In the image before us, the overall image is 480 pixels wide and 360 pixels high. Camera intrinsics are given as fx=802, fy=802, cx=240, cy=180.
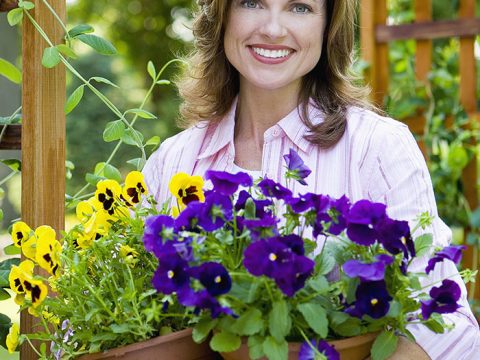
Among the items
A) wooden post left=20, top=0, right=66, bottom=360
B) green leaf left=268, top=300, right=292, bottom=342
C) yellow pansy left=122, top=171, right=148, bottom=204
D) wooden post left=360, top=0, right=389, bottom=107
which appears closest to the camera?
green leaf left=268, top=300, right=292, bottom=342

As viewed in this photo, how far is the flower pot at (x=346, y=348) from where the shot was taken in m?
1.05

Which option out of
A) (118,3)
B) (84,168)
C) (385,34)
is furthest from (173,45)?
(385,34)

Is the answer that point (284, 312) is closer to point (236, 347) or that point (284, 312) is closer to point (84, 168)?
point (236, 347)

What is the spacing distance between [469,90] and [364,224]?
8.16 feet

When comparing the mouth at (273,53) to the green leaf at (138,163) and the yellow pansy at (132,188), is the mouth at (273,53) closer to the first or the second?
the green leaf at (138,163)

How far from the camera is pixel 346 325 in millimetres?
1069

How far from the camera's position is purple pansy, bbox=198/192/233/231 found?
105cm

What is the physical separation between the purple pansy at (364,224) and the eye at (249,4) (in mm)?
717

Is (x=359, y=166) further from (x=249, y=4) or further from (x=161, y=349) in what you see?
(x=161, y=349)

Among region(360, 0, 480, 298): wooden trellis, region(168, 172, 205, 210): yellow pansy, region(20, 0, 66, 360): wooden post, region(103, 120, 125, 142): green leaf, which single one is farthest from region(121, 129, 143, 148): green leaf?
region(360, 0, 480, 298): wooden trellis

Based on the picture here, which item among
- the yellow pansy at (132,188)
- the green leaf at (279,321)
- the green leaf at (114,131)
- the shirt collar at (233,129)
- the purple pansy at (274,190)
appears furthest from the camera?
the shirt collar at (233,129)

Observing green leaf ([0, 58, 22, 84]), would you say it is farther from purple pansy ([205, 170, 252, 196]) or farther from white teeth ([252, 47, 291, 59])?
purple pansy ([205, 170, 252, 196])

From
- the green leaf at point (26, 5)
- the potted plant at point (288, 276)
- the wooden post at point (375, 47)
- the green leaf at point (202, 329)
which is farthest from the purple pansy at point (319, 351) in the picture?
the wooden post at point (375, 47)

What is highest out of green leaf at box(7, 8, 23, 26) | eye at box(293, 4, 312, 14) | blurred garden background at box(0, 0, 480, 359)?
green leaf at box(7, 8, 23, 26)
